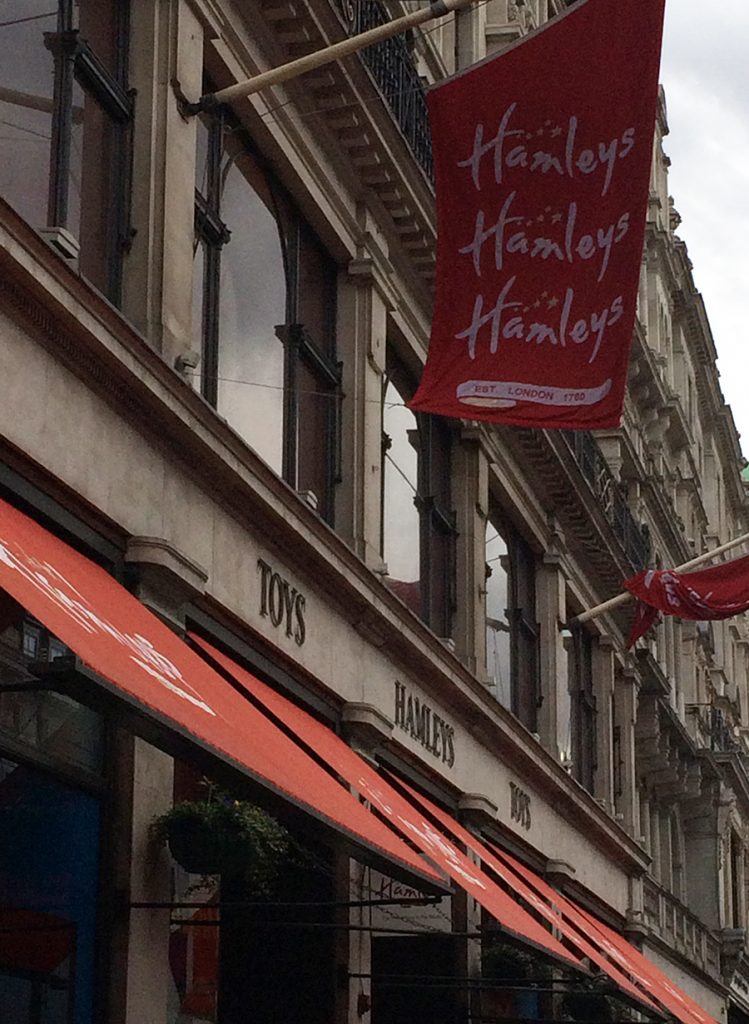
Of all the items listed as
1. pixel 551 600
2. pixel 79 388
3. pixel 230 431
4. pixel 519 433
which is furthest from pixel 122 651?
pixel 551 600

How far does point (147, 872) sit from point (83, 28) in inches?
256

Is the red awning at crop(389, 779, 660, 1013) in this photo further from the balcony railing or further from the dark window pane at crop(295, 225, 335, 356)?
the balcony railing

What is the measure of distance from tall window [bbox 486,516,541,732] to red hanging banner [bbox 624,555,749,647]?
1785 millimetres

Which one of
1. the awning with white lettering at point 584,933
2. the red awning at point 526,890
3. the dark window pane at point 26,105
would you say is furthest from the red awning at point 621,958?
the dark window pane at point 26,105

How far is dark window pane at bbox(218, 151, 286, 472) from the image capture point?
1944cm

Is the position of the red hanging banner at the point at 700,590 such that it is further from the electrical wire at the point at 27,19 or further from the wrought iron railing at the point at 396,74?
the electrical wire at the point at 27,19

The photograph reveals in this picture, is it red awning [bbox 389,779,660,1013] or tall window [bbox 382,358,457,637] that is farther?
tall window [bbox 382,358,457,637]

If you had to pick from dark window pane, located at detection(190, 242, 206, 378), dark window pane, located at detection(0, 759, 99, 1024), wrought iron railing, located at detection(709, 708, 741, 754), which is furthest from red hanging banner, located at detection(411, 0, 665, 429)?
wrought iron railing, located at detection(709, 708, 741, 754)

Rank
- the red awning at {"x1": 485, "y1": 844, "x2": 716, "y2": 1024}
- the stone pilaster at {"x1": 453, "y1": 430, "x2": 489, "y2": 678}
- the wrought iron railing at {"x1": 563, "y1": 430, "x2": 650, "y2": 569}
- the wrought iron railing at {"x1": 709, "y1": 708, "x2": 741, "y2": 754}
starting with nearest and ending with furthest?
the red awning at {"x1": 485, "y1": 844, "x2": 716, "y2": 1024}
the stone pilaster at {"x1": 453, "y1": 430, "x2": 489, "y2": 678}
the wrought iron railing at {"x1": 563, "y1": 430, "x2": 650, "y2": 569}
the wrought iron railing at {"x1": 709, "y1": 708, "x2": 741, "y2": 754}

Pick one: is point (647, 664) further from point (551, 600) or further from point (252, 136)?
point (252, 136)

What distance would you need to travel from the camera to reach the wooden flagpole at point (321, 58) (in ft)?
55.4

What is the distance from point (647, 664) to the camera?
42.4 metres

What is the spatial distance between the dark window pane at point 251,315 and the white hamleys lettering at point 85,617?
618cm

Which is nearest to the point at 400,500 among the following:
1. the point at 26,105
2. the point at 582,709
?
the point at 26,105
